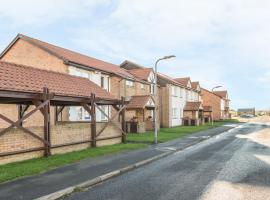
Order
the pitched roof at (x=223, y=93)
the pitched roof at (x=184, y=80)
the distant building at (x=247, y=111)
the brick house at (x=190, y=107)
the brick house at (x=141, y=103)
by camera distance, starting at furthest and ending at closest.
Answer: the distant building at (x=247, y=111)
the pitched roof at (x=223, y=93)
the pitched roof at (x=184, y=80)
the brick house at (x=190, y=107)
the brick house at (x=141, y=103)

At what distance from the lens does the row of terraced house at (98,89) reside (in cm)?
1925

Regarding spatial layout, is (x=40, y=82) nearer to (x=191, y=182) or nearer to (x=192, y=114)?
(x=191, y=182)

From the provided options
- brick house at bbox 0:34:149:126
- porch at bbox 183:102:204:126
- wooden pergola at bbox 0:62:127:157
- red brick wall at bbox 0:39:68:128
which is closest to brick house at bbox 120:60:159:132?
brick house at bbox 0:34:149:126

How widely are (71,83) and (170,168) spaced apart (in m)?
8.68

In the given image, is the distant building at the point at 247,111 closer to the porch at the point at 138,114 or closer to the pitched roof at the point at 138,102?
Result: the porch at the point at 138,114

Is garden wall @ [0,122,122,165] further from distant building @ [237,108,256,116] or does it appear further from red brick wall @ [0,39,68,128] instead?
distant building @ [237,108,256,116]

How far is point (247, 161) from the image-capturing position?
13.2 metres

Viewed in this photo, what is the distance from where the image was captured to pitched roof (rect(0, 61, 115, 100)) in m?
13.4

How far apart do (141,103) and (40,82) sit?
1716cm

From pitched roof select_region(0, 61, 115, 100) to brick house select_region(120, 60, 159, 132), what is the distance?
37.6 ft

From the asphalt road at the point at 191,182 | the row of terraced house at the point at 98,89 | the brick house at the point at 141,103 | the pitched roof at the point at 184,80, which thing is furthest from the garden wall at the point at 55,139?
the pitched roof at the point at 184,80

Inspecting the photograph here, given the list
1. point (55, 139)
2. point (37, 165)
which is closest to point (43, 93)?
point (55, 139)

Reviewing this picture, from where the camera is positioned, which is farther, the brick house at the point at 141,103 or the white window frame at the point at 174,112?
the white window frame at the point at 174,112

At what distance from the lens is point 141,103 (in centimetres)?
3159
